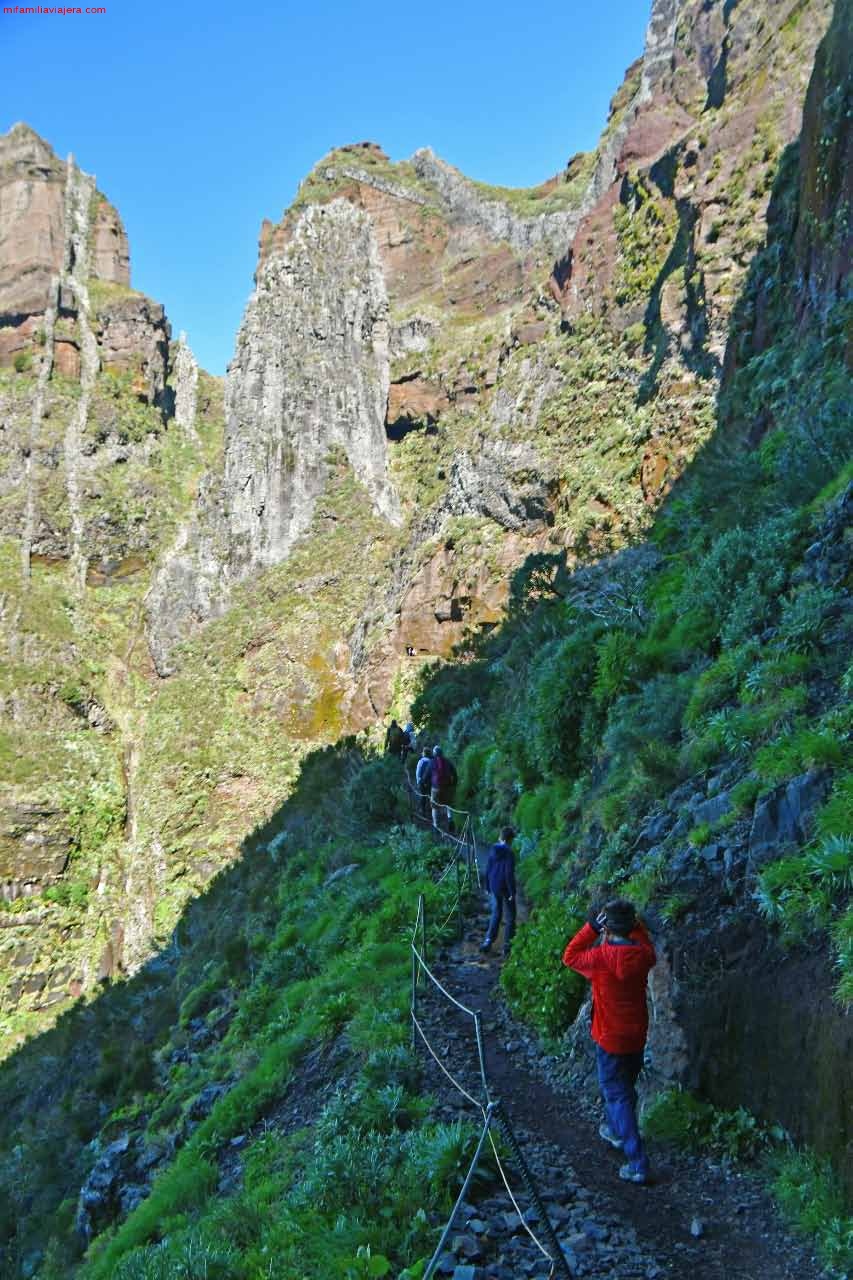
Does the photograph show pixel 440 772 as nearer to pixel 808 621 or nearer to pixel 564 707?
pixel 564 707

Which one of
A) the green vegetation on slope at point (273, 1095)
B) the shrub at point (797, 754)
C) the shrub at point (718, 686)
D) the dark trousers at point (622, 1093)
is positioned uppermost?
the shrub at point (718, 686)

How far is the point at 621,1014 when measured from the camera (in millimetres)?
4961

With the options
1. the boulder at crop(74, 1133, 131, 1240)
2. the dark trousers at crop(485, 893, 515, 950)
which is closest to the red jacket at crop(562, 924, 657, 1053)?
the dark trousers at crop(485, 893, 515, 950)

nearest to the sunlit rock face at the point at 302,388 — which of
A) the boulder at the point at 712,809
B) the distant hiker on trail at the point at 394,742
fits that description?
the distant hiker on trail at the point at 394,742

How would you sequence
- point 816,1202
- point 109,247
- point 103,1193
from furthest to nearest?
point 109,247 → point 103,1193 → point 816,1202

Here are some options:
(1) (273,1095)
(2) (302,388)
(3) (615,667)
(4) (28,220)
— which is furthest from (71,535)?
(1) (273,1095)

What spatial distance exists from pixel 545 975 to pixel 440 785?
28.2 ft

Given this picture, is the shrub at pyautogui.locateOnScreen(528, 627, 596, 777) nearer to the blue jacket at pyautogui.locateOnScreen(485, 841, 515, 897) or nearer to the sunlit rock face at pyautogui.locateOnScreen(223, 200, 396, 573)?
the blue jacket at pyautogui.locateOnScreen(485, 841, 515, 897)

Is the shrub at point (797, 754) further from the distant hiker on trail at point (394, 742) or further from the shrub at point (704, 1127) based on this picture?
the distant hiker on trail at point (394, 742)

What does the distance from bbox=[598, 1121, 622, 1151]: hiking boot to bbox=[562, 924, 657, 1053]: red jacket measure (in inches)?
25.3

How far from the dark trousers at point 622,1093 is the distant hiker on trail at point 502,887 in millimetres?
3964

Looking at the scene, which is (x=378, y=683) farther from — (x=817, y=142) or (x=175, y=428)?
(x=175, y=428)

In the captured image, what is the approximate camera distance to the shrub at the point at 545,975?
709 centimetres

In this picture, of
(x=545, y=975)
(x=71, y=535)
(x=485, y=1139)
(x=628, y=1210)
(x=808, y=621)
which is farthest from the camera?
(x=71, y=535)
